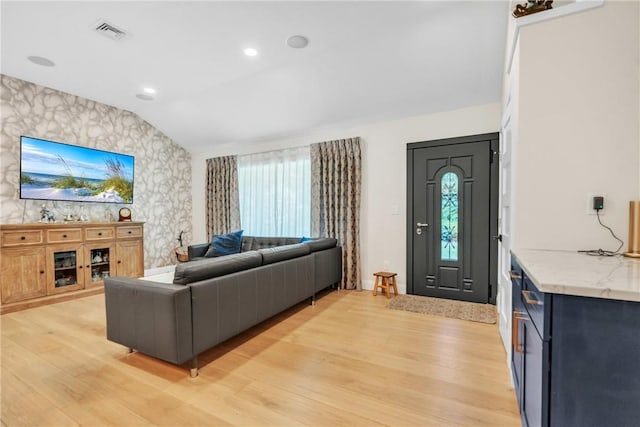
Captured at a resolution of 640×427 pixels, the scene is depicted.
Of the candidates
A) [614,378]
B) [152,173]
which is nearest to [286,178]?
[152,173]

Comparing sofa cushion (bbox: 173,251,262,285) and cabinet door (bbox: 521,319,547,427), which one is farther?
sofa cushion (bbox: 173,251,262,285)

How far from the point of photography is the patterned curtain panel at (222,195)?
5.61 meters

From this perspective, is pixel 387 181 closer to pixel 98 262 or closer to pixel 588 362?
pixel 588 362

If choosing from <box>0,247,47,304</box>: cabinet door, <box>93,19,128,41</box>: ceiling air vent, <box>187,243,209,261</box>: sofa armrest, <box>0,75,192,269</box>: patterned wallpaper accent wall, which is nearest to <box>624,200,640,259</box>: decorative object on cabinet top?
<box>93,19,128,41</box>: ceiling air vent

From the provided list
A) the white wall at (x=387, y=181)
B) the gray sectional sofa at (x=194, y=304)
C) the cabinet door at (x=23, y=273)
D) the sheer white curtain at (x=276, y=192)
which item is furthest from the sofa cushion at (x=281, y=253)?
the cabinet door at (x=23, y=273)

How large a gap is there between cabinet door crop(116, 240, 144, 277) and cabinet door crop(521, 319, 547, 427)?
5057 mm

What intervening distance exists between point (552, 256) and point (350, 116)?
3.25 meters

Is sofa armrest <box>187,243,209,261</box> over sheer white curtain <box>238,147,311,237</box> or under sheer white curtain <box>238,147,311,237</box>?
under

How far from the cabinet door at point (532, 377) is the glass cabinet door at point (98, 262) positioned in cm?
488

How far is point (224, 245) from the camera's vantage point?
481 centimetres

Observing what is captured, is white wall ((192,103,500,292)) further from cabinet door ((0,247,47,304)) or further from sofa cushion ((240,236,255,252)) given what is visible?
cabinet door ((0,247,47,304))

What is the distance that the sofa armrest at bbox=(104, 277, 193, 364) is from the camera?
1982 mm

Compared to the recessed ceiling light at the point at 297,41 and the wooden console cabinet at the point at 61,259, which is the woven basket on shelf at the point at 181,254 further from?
the recessed ceiling light at the point at 297,41

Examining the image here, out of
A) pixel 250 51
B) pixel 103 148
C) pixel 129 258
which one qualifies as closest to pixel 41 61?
pixel 103 148
